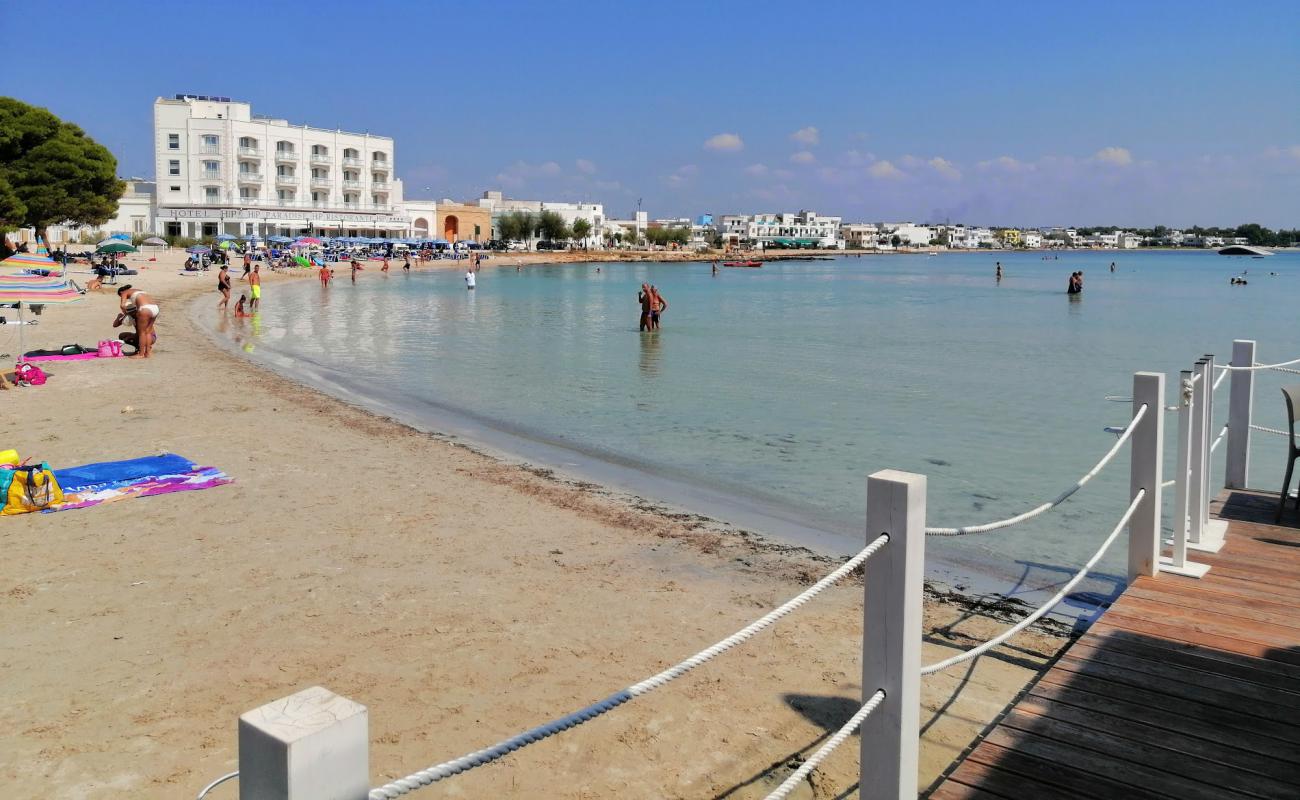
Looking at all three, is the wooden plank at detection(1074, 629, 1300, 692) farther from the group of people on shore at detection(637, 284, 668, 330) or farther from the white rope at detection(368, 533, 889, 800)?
the group of people on shore at detection(637, 284, 668, 330)

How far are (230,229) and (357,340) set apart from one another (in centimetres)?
7235

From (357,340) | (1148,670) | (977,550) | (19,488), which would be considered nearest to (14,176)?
(357,340)

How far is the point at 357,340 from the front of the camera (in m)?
29.9

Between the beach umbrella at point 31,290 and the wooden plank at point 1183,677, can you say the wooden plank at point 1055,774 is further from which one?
the beach umbrella at point 31,290

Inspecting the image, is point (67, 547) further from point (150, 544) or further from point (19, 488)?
point (19, 488)

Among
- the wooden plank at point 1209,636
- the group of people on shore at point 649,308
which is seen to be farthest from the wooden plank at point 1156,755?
the group of people on shore at point 649,308

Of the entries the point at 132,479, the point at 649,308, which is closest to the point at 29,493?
the point at 132,479

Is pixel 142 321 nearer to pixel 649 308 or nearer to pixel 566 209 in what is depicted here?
pixel 649 308

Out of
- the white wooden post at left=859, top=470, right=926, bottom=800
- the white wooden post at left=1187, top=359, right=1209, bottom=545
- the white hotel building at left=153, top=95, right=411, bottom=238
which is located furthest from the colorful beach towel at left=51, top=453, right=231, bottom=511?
the white hotel building at left=153, top=95, right=411, bottom=238

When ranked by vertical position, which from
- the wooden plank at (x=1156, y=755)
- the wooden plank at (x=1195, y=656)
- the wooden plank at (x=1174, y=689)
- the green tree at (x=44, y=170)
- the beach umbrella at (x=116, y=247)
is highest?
the green tree at (x=44, y=170)

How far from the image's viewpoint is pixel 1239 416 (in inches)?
317

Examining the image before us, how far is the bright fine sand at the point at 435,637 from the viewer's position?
4543 mm

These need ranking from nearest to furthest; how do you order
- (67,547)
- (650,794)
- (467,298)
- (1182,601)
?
(650,794)
(1182,601)
(67,547)
(467,298)

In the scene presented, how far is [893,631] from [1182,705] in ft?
6.33
